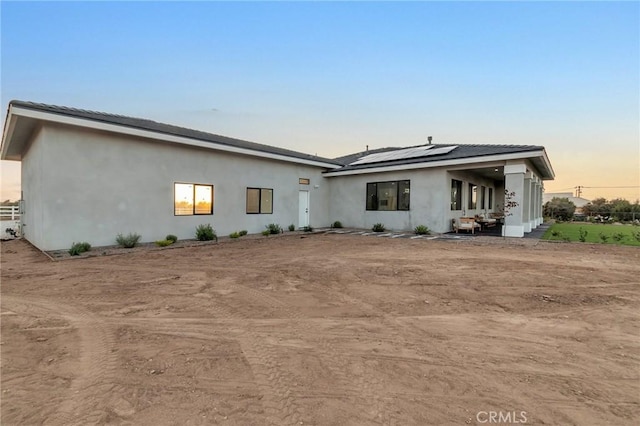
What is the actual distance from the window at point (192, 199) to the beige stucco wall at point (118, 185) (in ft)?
0.66

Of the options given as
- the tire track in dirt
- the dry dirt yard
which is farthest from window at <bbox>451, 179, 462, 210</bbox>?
the tire track in dirt

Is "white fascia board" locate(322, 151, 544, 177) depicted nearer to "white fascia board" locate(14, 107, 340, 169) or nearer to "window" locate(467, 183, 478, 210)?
"white fascia board" locate(14, 107, 340, 169)

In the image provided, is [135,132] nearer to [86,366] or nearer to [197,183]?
[197,183]

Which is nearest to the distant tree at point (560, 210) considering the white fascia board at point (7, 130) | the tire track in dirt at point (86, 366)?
the tire track in dirt at point (86, 366)

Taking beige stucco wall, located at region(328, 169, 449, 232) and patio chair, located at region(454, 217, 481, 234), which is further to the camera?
patio chair, located at region(454, 217, 481, 234)

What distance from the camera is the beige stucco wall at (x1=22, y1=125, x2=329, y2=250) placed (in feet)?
27.9

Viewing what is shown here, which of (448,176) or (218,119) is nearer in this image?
(448,176)

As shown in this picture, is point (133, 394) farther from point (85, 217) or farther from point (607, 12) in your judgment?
point (607, 12)

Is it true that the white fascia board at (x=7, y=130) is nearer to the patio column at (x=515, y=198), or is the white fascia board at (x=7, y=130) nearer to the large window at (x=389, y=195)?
the large window at (x=389, y=195)

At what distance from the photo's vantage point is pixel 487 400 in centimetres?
210

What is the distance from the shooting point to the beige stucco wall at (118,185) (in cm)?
851

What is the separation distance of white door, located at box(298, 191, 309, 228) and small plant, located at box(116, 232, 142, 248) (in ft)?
24.4

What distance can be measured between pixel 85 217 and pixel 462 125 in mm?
20959

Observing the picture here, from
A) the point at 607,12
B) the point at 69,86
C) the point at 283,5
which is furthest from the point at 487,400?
the point at 69,86
